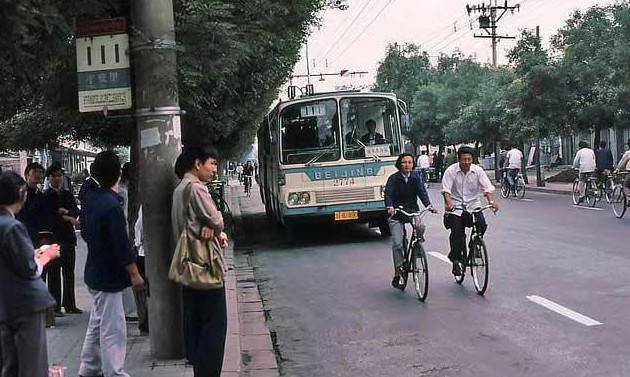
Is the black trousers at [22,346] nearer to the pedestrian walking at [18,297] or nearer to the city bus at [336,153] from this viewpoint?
the pedestrian walking at [18,297]

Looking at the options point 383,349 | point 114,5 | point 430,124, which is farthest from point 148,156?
point 430,124

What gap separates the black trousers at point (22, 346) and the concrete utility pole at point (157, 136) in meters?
1.68

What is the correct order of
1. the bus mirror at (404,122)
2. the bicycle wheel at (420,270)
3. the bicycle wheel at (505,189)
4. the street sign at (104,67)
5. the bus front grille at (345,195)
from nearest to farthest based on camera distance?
the street sign at (104,67) < the bicycle wheel at (420,270) < the bus front grille at (345,195) < the bus mirror at (404,122) < the bicycle wheel at (505,189)

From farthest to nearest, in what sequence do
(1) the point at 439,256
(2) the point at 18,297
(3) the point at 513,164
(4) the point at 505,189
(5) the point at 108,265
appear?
(4) the point at 505,189, (3) the point at 513,164, (1) the point at 439,256, (5) the point at 108,265, (2) the point at 18,297

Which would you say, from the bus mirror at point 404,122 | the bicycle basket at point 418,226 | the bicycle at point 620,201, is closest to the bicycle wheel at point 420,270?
the bicycle basket at point 418,226

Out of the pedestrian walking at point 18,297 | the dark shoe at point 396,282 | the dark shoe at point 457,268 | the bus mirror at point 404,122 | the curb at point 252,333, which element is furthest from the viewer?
the bus mirror at point 404,122

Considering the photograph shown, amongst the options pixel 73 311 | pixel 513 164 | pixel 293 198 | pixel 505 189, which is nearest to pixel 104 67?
pixel 73 311

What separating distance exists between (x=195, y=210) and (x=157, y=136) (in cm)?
103

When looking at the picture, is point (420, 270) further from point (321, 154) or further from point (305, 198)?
point (321, 154)

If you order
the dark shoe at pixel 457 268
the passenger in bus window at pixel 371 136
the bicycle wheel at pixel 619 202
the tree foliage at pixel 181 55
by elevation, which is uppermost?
the tree foliage at pixel 181 55

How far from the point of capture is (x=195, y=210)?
5.09m

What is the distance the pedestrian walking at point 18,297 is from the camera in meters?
4.18

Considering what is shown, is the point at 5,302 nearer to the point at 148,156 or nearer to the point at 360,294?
the point at 148,156

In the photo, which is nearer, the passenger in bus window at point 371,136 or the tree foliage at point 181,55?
the tree foliage at point 181,55
